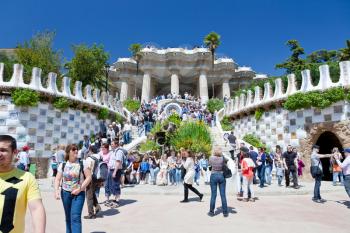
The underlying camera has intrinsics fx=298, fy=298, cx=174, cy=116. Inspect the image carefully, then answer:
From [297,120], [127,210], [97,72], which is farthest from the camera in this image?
[97,72]

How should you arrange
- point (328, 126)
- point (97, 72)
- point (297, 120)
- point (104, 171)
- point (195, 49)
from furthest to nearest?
1. point (195, 49)
2. point (97, 72)
3. point (297, 120)
4. point (328, 126)
5. point (104, 171)

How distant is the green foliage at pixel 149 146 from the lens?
16.2m

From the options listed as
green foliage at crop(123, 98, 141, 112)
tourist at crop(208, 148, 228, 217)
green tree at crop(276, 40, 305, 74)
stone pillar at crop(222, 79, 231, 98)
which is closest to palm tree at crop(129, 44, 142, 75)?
green foliage at crop(123, 98, 141, 112)

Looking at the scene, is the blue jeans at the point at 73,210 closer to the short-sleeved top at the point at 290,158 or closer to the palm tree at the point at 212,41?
the short-sleeved top at the point at 290,158

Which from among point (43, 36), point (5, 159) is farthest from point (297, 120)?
point (43, 36)

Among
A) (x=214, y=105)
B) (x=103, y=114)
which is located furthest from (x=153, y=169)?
(x=214, y=105)

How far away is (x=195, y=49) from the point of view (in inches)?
1687

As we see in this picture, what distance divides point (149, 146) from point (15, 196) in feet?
48.0

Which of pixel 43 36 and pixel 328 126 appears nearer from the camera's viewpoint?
pixel 328 126

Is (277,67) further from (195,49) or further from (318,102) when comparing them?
(318,102)

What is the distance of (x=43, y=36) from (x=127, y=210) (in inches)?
→ 1087

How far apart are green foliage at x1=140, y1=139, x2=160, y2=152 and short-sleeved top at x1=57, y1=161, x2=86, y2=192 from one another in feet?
37.0

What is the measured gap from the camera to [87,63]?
28.0 metres

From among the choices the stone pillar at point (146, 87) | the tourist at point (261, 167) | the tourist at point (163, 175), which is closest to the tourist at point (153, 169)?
the tourist at point (163, 175)
